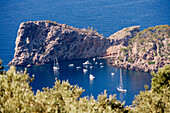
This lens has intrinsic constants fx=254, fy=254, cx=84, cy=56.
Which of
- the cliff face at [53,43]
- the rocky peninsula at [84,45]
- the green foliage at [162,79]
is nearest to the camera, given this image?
the green foliage at [162,79]

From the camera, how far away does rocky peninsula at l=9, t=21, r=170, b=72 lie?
131625mm

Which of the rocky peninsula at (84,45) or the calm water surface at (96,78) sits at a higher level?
the rocky peninsula at (84,45)

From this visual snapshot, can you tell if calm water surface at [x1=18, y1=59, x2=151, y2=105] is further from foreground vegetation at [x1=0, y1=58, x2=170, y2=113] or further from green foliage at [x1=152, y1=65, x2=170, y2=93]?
foreground vegetation at [x1=0, y1=58, x2=170, y2=113]

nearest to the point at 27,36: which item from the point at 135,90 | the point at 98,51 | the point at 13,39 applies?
the point at 13,39

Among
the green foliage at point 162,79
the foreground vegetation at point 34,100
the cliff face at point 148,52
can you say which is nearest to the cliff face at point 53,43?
the cliff face at point 148,52

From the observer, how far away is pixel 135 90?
305 ft

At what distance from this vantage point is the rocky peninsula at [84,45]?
132 meters

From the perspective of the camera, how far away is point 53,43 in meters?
156

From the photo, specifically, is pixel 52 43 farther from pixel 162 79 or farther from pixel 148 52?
pixel 162 79

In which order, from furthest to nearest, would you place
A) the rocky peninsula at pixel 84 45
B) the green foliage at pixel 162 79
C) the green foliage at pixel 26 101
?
1. the rocky peninsula at pixel 84 45
2. the green foliage at pixel 162 79
3. the green foliage at pixel 26 101

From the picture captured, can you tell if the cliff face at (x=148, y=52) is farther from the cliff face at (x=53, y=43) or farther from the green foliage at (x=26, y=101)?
the green foliage at (x=26, y=101)

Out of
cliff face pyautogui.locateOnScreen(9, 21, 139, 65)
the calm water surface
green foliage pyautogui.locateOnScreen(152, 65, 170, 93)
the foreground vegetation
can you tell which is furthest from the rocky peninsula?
the foreground vegetation

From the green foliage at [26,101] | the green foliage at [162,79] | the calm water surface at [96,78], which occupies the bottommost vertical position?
the green foliage at [26,101]

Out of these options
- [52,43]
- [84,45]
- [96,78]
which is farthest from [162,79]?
[84,45]
